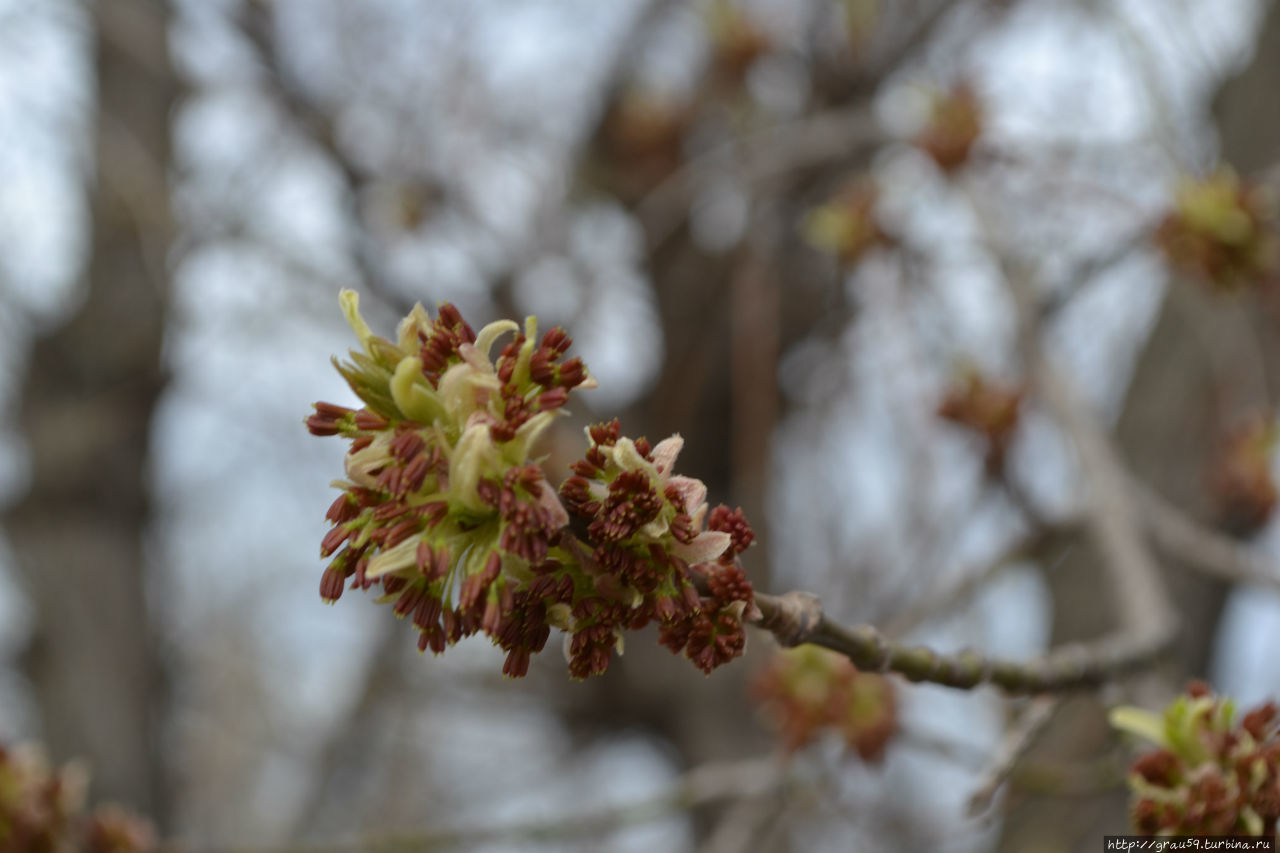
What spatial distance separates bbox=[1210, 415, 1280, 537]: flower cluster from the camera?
8.72 ft

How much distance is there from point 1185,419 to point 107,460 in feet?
13.2

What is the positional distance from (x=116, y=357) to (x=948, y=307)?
3071 mm

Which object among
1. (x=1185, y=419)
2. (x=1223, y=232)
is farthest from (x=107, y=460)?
(x=1185, y=419)

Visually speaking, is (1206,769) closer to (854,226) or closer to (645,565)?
(645,565)

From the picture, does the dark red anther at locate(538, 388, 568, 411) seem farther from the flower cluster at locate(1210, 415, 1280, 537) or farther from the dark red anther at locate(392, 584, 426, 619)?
the flower cluster at locate(1210, 415, 1280, 537)

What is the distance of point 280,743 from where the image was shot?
21.2 ft

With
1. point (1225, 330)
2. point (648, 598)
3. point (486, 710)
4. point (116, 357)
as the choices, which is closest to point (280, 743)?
point (486, 710)

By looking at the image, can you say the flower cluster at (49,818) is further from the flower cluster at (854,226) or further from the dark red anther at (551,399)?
the flower cluster at (854,226)

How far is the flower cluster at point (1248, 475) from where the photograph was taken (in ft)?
8.72

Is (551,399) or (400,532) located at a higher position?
(551,399)

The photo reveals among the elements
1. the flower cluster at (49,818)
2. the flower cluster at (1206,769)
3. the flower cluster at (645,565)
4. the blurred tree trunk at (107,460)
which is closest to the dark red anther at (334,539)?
the flower cluster at (645,565)

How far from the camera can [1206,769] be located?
42.0 inches

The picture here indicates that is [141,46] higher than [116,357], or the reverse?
[141,46]

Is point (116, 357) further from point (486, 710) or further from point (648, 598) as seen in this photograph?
point (648, 598)
